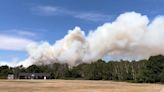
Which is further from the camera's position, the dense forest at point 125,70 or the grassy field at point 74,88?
the dense forest at point 125,70

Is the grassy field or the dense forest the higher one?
the dense forest

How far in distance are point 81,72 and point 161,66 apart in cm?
8088

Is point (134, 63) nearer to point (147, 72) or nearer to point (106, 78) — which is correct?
point (106, 78)

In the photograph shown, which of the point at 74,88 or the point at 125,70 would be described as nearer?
the point at 74,88

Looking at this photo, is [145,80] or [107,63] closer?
[145,80]

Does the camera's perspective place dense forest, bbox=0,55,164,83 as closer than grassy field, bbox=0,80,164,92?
No

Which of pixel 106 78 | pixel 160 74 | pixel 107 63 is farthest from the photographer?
pixel 107 63

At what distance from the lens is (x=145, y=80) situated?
415 ft

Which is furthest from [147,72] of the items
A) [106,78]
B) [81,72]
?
[81,72]

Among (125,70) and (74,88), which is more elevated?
(125,70)

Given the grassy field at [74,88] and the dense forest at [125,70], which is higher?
the dense forest at [125,70]

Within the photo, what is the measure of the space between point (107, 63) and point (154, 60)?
216 ft

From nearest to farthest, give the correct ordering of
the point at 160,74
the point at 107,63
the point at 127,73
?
the point at 160,74
the point at 127,73
the point at 107,63

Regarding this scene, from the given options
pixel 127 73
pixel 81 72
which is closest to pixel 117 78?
pixel 127 73
